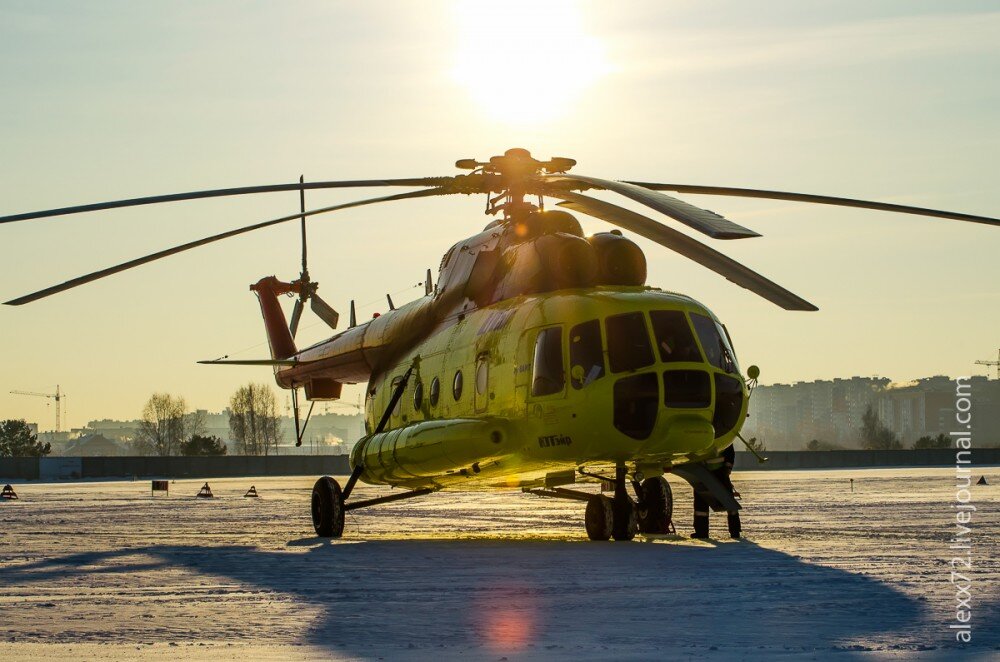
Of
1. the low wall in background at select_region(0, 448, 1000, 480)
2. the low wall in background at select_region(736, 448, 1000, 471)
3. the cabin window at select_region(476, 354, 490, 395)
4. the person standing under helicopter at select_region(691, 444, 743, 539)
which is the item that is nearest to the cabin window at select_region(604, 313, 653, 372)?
the cabin window at select_region(476, 354, 490, 395)

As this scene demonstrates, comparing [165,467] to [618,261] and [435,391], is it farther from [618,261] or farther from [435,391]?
[618,261]

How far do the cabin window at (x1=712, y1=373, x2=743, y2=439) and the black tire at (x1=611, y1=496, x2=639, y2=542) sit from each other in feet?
8.70

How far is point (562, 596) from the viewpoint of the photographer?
1165cm

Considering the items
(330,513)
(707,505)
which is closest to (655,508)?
(707,505)

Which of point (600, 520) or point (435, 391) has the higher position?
point (435, 391)

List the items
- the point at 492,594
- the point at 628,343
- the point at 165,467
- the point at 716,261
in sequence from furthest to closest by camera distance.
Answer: the point at 165,467 → the point at 628,343 → the point at 716,261 → the point at 492,594

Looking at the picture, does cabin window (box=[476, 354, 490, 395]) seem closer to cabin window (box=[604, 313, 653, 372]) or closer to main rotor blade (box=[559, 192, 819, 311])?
cabin window (box=[604, 313, 653, 372])

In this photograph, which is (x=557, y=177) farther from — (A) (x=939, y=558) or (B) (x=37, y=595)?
(B) (x=37, y=595)

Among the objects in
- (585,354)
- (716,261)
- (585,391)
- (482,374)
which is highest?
(716,261)

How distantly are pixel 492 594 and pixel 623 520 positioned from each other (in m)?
7.20

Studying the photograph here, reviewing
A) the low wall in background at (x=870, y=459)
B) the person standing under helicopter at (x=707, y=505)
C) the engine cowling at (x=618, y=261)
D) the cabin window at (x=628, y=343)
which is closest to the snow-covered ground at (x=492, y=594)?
the person standing under helicopter at (x=707, y=505)

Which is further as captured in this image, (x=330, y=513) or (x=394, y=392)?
(x=394, y=392)

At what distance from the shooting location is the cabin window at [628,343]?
1623 cm

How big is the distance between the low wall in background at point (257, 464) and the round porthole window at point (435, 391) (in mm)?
56019
